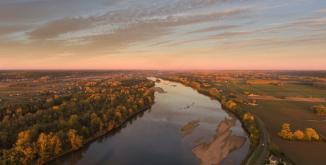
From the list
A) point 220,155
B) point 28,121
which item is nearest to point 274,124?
point 220,155

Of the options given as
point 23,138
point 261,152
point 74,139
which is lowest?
point 261,152

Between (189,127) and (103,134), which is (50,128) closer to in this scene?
(103,134)

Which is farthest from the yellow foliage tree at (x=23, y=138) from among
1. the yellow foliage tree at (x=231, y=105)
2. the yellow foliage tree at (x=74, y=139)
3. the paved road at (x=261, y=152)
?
the yellow foliage tree at (x=231, y=105)

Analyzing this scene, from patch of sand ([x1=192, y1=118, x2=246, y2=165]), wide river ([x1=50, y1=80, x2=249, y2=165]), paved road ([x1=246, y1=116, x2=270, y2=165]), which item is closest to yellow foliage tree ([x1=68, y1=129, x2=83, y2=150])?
wide river ([x1=50, y1=80, x2=249, y2=165])

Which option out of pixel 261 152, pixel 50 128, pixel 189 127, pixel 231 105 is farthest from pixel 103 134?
pixel 231 105

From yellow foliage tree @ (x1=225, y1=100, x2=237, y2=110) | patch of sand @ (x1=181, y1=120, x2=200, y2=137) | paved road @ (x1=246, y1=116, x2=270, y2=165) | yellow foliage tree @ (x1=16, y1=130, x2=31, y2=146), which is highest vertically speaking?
yellow foliage tree @ (x1=16, y1=130, x2=31, y2=146)

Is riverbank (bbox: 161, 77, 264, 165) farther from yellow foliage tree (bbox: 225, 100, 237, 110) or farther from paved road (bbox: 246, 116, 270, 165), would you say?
yellow foliage tree (bbox: 225, 100, 237, 110)

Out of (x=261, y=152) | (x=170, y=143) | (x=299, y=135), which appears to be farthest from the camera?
(x=170, y=143)

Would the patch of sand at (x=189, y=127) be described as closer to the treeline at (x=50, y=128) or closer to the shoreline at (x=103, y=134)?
the shoreline at (x=103, y=134)
